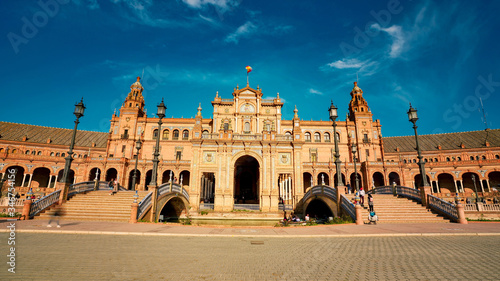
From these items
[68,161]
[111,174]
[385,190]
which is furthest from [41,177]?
[385,190]

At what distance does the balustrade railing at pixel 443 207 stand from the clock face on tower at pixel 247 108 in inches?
1322

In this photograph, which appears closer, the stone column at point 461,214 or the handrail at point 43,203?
the stone column at point 461,214

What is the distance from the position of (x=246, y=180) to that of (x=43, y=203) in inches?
1260

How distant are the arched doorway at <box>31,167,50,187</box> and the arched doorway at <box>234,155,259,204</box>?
1501 inches

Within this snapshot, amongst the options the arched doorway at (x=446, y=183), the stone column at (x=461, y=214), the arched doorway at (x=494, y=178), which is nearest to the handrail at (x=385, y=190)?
the stone column at (x=461, y=214)

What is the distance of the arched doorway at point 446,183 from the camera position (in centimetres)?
4483

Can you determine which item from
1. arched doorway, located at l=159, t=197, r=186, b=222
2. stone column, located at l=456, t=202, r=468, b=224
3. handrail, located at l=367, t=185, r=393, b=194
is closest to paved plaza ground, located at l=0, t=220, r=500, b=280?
stone column, located at l=456, t=202, r=468, b=224

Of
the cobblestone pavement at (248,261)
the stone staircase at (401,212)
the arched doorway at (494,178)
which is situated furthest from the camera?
the arched doorway at (494,178)

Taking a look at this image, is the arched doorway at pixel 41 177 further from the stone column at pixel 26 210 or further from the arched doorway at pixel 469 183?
the arched doorway at pixel 469 183

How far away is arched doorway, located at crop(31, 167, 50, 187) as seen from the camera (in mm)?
44219

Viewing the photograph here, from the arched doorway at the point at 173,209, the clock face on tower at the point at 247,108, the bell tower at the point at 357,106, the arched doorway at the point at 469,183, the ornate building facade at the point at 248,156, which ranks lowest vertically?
the arched doorway at the point at 173,209

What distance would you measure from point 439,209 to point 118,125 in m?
54.2

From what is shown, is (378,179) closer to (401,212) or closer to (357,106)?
(357,106)

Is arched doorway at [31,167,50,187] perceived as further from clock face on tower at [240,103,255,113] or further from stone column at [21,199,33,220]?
clock face on tower at [240,103,255,113]
